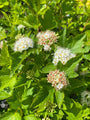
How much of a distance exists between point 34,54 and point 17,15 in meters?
0.91

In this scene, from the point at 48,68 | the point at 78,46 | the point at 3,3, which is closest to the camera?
the point at 48,68

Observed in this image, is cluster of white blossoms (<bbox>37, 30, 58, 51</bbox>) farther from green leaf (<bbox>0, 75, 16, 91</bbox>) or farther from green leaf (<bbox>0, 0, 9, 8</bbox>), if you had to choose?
green leaf (<bbox>0, 0, 9, 8</bbox>)

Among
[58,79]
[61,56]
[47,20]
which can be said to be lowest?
[58,79]

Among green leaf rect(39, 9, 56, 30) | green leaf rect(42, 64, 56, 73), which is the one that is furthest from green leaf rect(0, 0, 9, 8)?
green leaf rect(42, 64, 56, 73)

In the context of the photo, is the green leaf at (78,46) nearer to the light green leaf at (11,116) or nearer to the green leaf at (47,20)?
the green leaf at (47,20)

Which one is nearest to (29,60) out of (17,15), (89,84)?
(89,84)

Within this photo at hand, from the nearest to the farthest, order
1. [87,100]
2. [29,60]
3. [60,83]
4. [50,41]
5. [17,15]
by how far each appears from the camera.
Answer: [60,83] < [50,41] < [29,60] < [87,100] < [17,15]

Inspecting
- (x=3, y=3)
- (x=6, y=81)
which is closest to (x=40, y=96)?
(x=6, y=81)

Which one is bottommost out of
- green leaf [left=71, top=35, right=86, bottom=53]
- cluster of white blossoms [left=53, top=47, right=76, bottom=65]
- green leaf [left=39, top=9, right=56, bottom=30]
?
cluster of white blossoms [left=53, top=47, right=76, bottom=65]

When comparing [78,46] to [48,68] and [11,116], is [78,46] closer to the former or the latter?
[48,68]

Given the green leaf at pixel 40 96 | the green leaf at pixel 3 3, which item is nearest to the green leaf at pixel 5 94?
the green leaf at pixel 40 96

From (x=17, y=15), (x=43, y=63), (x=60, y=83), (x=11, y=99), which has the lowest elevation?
(x=11, y=99)

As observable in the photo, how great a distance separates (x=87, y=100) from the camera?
1.68 m

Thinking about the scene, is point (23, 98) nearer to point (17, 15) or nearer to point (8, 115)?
point (8, 115)
